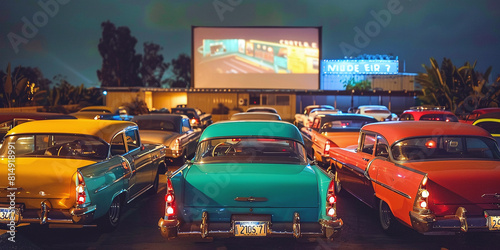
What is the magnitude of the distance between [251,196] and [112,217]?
255 centimetres

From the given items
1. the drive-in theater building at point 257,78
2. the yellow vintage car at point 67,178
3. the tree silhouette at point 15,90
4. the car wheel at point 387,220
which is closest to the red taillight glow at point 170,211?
the yellow vintage car at point 67,178

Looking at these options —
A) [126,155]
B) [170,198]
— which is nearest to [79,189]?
[170,198]

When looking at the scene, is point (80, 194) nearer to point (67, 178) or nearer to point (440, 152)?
point (67, 178)

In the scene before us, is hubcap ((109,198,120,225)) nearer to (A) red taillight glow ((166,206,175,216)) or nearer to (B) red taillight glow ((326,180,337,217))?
(A) red taillight glow ((166,206,175,216))

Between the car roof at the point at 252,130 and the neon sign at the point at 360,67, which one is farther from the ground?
the neon sign at the point at 360,67

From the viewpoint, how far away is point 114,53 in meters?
73.3

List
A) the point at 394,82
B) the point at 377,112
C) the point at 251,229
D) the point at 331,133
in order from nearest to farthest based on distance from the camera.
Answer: the point at 251,229
the point at 331,133
the point at 377,112
the point at 394,82

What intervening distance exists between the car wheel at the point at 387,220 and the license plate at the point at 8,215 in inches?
189

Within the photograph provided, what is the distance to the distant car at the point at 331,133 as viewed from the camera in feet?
37.8

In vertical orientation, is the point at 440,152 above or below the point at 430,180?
above

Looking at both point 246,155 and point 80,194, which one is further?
point 246,155

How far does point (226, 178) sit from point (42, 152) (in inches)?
140

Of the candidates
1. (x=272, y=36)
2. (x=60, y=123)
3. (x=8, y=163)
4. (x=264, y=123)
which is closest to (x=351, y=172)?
(x=264, y=123)

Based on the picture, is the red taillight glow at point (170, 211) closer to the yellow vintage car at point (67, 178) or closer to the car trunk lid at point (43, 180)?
the yellow vintage car at point (67, 178)
